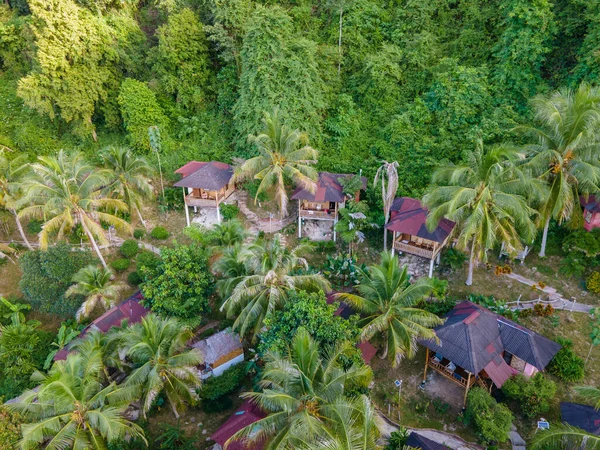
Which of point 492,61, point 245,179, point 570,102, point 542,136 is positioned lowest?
point 245,179

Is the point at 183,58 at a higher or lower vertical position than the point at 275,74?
higher

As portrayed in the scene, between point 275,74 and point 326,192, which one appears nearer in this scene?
point 326,192

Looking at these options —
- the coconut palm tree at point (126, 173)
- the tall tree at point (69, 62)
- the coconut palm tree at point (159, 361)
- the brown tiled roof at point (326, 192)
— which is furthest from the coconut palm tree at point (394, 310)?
the tall tree at point (69, 62)

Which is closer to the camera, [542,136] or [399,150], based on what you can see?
[542,136]

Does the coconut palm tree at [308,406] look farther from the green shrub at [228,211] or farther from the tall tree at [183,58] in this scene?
the tall tree at [183,58]

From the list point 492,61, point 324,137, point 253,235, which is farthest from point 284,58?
point 492,61

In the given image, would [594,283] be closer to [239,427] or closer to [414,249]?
[414,249]

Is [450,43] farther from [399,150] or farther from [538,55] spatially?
[399,150]

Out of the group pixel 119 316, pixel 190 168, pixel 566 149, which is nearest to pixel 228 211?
pixel 190 168
